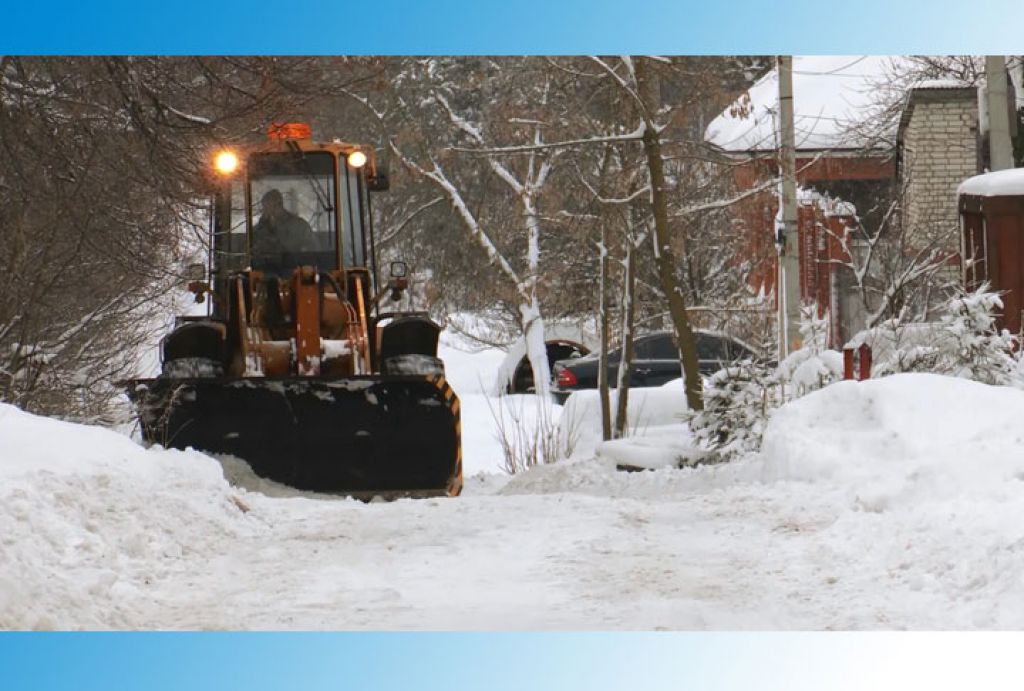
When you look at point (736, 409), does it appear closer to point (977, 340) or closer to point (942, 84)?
point (977, 340)

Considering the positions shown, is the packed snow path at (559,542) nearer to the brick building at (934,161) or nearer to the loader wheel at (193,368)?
the loader wheel at (193,368)

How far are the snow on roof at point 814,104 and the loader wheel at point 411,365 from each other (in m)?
1.96

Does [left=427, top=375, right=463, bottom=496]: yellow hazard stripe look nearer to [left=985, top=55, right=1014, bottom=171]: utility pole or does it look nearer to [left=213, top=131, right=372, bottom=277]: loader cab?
[left=213, top=131, right=372, bottom=277]: loader cab

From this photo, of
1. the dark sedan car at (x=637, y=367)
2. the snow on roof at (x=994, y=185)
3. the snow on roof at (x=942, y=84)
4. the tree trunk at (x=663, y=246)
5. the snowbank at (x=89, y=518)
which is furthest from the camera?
the dark sedan car at (x=637, y=367)

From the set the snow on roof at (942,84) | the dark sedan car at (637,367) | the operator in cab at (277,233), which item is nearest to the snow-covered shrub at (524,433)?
the dark sedan car at (637,367)

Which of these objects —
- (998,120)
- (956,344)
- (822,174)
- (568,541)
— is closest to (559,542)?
(568,541)

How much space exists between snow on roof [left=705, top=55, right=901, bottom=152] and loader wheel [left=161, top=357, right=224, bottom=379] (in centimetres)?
280

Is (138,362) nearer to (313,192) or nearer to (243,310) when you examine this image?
(243,310)

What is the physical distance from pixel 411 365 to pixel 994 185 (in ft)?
8.50

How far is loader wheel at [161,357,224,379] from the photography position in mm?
7191

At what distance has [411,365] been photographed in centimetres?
729

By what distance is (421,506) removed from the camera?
6.50 metres

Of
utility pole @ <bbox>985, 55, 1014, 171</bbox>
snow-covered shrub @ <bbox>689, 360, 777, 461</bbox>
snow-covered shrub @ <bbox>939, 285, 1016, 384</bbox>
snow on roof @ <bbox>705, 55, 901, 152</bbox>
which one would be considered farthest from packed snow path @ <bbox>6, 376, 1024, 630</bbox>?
snow on roof @ <bbox>705, 55, 901, 152</bbox>

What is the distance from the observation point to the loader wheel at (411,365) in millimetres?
7277
